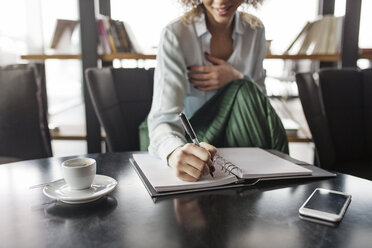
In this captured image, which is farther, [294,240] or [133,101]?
[133,101]

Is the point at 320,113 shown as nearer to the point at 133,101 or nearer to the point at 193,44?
the point at 193,44

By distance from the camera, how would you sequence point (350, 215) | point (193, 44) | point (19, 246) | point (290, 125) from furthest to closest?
1. point (290, 125)
2. point (193, 44)
3. point (350, 215)
4. point (19, 246)

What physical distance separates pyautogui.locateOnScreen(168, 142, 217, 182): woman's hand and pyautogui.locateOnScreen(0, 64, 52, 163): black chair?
3.65ft

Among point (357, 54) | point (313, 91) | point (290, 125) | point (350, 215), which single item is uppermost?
point (357, 54)

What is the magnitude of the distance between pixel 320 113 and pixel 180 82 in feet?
2.38

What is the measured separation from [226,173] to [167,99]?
387mm

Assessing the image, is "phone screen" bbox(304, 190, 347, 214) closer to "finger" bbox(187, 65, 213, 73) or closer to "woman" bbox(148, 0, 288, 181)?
"woman" bbox(148, 0, 288, 181)

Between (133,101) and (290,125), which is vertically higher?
(133,101)

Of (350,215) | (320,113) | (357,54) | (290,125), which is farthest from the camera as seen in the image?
(290,125)

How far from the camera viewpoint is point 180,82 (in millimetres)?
1123

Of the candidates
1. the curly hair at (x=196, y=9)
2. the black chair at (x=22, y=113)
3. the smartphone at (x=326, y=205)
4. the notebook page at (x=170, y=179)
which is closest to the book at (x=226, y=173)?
the notebook page at (x=170, y=179)

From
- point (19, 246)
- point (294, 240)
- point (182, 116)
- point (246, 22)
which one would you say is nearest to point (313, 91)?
point (246, 22)

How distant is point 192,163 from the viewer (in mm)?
723

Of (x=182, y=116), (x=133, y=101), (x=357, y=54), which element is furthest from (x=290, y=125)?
(x=182, y=116)
